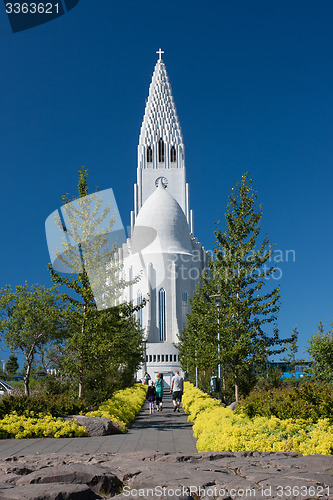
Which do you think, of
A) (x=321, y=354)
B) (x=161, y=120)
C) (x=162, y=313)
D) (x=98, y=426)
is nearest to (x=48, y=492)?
(x=98, y=426)

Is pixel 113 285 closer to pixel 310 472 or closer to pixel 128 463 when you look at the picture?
pixel 128 463

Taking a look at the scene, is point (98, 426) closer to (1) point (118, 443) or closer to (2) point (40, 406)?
(1) point (118, 443)

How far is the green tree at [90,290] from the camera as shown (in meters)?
17.5

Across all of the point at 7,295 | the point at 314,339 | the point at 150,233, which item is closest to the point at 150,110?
the point at 150,233

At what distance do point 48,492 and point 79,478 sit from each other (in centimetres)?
86

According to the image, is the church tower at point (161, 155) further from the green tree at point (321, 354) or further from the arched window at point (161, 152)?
the green tree at point (321, 354)

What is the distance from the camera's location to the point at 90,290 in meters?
17.7

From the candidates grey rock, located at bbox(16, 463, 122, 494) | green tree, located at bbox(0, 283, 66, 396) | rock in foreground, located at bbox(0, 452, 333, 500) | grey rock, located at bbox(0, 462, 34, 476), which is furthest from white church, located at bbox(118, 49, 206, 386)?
grey rock, located at bbox(16, 463, 122, 494)

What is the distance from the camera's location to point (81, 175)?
19.4 m

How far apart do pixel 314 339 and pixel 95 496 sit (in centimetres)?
2075

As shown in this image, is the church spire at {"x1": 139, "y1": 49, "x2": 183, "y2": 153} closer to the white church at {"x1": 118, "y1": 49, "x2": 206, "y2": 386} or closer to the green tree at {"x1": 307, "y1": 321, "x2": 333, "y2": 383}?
the white church at {"x1": 118, "y1": 49, "x2": 206, "y2": 386}

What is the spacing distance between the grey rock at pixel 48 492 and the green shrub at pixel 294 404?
621 cm

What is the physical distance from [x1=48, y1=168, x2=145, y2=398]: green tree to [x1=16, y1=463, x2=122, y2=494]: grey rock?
11.1 metres

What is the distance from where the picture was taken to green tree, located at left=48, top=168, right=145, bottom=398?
17.5m
